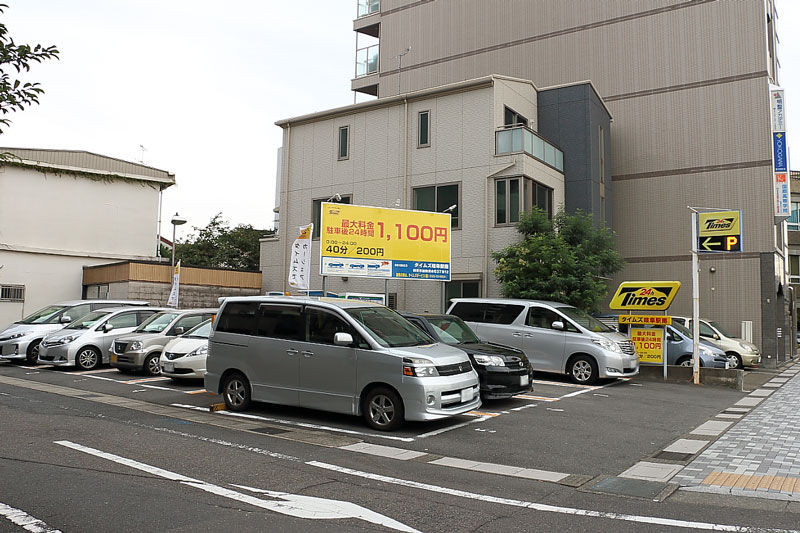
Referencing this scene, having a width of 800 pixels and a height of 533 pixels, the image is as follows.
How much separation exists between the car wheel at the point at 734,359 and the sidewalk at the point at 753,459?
6.97 meters

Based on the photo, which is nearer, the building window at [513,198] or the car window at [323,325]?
the car window at [323,325]

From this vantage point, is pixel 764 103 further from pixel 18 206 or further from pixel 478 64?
pixel 18 206

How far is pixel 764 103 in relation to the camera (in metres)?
25.4

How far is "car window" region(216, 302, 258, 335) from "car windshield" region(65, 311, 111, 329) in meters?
7.99

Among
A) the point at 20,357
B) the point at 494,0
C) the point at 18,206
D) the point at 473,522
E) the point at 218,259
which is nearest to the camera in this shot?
the point at 473,522

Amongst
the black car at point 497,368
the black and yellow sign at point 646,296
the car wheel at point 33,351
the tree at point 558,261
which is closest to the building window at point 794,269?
the tree at point 558,261

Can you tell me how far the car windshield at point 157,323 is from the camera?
16.2m

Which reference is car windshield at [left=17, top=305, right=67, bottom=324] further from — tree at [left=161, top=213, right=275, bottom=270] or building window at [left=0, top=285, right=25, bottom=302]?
tree at [left=161, top=213, right=275, bottom=270]

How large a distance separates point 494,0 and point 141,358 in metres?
25.7

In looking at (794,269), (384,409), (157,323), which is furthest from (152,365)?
(794,269)

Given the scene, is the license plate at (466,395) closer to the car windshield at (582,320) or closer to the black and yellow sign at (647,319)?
the car windshield at (582,320)

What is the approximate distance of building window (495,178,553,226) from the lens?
70.8 feet

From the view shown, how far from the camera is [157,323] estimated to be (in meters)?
16.5

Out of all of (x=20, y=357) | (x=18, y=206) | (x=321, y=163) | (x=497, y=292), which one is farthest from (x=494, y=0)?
(x=20, y=357)
